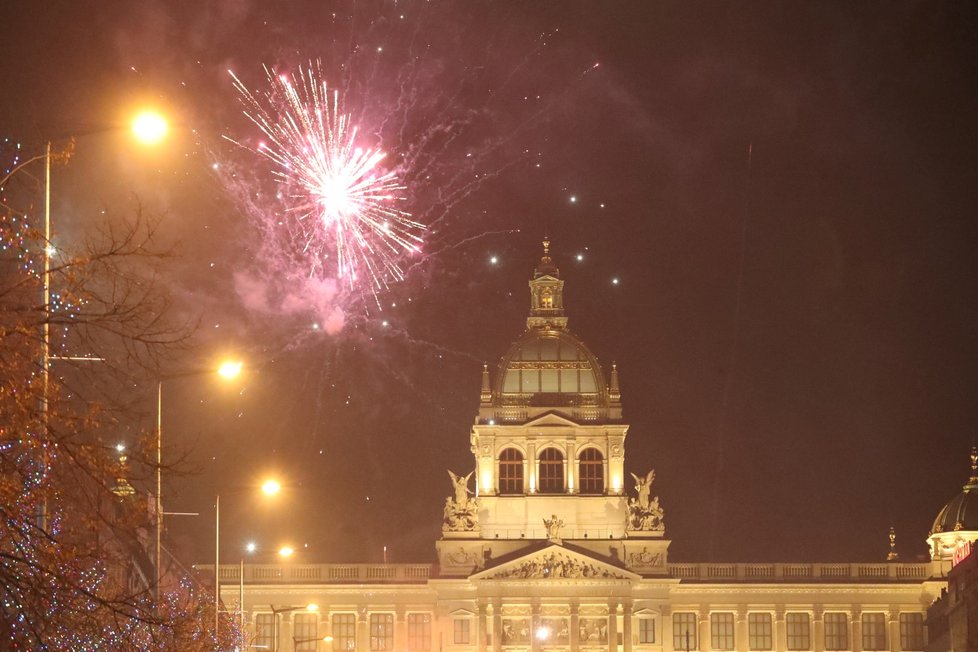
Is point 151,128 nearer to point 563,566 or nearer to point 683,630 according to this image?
point 563,566

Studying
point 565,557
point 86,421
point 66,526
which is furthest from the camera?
point 565,557

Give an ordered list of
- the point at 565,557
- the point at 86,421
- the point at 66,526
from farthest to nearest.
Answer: the point at 565,557
the point at 66,526
the point at 86,421

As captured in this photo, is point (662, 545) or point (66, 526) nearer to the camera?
point (66, 526)

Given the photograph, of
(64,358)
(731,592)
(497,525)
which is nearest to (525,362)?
(497,525)

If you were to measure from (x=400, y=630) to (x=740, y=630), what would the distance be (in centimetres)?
1841

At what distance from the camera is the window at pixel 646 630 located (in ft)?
380

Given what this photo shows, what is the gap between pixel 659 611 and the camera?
383 ft

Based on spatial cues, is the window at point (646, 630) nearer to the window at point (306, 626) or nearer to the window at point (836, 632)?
the window at point (836, 632)

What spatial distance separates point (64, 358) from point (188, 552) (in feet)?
310

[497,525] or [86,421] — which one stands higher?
[497,525]

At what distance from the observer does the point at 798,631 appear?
118 meters

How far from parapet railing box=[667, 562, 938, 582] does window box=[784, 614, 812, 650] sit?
207 cm

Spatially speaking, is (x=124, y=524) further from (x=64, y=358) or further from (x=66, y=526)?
(x=66, y=526)

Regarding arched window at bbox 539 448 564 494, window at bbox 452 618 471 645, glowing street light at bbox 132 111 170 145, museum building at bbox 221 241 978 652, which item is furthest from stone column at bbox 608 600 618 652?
glowing street light at bbox 132 111 170 145
